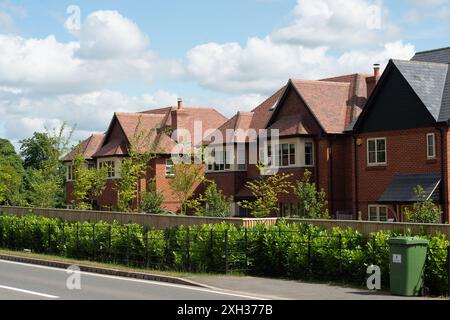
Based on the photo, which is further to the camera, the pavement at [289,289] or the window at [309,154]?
the window at [309,154]

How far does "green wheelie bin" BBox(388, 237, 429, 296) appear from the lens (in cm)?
1777

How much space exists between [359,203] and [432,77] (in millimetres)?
7279

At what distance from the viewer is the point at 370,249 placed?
64.2 ft

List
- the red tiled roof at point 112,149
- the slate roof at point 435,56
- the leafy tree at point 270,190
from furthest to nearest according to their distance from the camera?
the red tiled roof at point 112,149 < the leafy tree at point 270,190 < the slate roof at point 435,56

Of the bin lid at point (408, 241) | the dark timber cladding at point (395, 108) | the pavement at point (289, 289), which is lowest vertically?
the pavement at point (289, 289)

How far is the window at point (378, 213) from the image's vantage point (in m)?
37.0

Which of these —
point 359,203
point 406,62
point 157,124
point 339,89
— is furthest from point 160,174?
point 406,62

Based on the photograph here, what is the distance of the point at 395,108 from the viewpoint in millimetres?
36250

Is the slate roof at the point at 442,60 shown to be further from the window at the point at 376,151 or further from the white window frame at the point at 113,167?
the white window frame at the point at 113,167

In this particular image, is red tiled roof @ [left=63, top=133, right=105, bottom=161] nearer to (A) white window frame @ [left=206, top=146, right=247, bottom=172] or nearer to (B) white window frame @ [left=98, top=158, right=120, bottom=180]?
(B) white window frame @ [left=98, top=158, right=120, bottom=180]

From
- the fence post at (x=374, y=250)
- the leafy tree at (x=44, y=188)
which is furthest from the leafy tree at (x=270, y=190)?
the fence post at (x=374, y=250)

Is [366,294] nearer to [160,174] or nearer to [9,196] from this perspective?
[160,174]

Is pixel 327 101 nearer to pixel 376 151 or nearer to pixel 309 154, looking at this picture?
pixel 309 154

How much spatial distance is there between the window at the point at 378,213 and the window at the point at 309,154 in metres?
5.22
